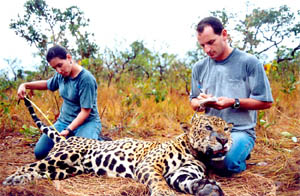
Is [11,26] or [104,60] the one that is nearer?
[11,26]

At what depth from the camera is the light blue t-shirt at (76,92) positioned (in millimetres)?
4215

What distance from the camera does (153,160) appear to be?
10.5ft

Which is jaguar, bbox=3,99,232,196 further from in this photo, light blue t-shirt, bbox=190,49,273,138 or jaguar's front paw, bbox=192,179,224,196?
light blue t-shirt, bbox=190,49,273,138

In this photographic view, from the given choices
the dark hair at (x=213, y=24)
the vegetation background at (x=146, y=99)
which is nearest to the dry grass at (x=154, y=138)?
the vegetation background at (x=146, y=99)

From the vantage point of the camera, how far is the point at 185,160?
3.21 metres

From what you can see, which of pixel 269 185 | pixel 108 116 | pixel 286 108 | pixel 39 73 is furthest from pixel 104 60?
pixel 269 185

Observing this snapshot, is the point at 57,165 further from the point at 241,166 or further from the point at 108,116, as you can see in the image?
the point at 108,116

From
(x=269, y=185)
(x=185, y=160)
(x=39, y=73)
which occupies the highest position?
(x=39, y=73)

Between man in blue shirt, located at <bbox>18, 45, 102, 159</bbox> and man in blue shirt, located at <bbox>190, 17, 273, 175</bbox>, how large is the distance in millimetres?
1666

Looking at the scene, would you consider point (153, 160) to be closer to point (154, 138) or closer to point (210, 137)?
point (210, 137)

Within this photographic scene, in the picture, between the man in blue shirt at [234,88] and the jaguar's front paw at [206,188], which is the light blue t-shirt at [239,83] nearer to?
the man in blue shirt at [234,88]

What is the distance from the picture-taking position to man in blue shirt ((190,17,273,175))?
337 cm

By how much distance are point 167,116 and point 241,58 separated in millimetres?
3128

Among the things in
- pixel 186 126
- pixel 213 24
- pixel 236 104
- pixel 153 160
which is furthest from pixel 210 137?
pixel 213 24
